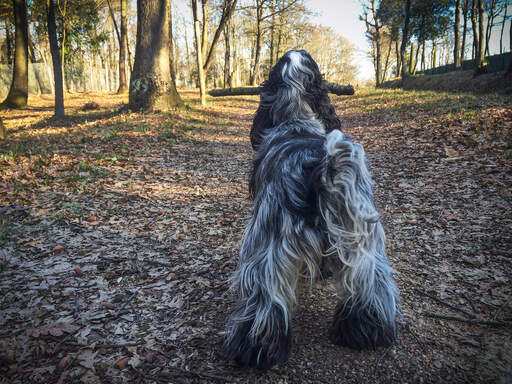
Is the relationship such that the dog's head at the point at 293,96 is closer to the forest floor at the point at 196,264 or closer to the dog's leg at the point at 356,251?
the dog's leg at the point at 356,251

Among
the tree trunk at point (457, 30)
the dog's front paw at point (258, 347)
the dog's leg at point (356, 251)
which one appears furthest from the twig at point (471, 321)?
the tree trunk at point (457, 30)

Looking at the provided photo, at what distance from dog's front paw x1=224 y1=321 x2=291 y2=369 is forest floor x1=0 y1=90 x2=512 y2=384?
104mm

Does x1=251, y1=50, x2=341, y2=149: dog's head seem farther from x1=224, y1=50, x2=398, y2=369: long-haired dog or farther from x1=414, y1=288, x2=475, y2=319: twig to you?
x1=414, y1=288, x2=475, y2=319: twig

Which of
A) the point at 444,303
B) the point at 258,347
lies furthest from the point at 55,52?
the point at 444,303

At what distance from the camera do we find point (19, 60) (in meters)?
16.7

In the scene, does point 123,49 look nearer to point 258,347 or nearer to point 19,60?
point 19,60

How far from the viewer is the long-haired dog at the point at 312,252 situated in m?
2.07

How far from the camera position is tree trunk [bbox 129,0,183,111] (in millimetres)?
11328

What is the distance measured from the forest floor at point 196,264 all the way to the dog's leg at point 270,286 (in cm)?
19

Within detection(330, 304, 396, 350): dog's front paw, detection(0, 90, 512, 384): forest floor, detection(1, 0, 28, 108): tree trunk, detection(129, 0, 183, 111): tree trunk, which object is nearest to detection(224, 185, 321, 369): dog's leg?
detection(0, 90, 512, 384): forest floor

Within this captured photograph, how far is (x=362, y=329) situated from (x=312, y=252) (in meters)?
0.77

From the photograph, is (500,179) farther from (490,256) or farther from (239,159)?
(239,159)

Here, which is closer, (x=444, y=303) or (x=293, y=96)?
(x=444, y=303)

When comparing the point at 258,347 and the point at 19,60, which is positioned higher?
the point at 19,60
